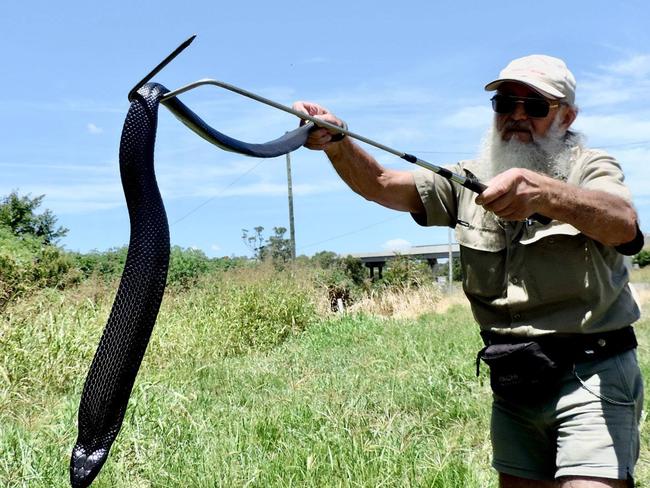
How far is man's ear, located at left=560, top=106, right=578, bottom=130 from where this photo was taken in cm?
254

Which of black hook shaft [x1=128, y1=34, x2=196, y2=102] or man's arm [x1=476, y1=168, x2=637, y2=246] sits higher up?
black hook shaft [x1=128, y1=34, x2=196, y2=102]

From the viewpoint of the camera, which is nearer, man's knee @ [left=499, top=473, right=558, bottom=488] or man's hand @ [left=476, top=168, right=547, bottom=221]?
man's hand @ [left=476, top=168, right=547, bottom=221]

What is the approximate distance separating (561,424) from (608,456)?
0.63 feet

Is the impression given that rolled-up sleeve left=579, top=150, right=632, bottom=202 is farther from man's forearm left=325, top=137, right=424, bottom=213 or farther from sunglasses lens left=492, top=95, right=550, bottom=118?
man's forearm left=325, top=137, right=424, bottom=213

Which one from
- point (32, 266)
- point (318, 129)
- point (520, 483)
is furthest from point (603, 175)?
point (32, 266)

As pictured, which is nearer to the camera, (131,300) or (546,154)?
A: (131,300)

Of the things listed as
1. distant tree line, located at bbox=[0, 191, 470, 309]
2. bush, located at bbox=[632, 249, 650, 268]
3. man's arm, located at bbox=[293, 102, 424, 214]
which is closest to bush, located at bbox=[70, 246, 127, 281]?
distant tree line, located at bbox=[0, 191, 470, 309]

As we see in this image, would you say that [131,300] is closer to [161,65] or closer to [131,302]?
[131,302]

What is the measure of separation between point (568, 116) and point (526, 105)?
0.65 feet

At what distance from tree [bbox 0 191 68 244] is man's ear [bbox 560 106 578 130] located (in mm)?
20887

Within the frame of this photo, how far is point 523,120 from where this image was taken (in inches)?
98.3

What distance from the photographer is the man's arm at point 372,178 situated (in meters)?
2.66

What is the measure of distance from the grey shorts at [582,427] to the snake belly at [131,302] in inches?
53.4

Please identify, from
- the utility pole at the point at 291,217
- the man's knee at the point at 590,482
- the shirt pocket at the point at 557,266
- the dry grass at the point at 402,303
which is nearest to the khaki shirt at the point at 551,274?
the shirt pocket at the point at 557,266
